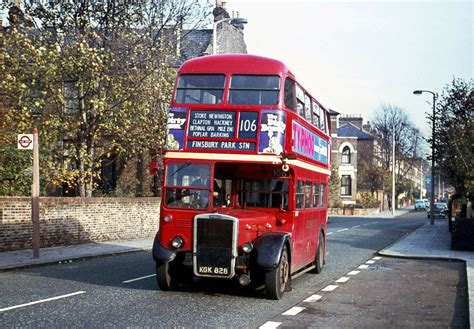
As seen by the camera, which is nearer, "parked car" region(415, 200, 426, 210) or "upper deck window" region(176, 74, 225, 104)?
"upper deck window" region(176, 74, 225, 104)

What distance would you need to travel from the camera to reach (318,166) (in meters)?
16.1

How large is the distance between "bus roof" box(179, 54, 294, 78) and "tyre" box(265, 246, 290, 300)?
3.41m

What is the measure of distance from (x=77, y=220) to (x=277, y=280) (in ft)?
41.7

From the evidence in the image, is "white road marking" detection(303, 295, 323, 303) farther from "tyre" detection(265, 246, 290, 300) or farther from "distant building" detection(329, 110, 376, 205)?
"distant building" detection(329, 110, 376, 205)

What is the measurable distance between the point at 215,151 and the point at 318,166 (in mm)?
4625

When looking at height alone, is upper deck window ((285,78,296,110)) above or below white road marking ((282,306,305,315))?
above

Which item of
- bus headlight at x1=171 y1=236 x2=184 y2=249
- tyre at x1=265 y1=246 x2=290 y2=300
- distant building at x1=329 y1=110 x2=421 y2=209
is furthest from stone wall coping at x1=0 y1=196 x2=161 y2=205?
distant building at x1=329 y1=110 x2=421 y2=209

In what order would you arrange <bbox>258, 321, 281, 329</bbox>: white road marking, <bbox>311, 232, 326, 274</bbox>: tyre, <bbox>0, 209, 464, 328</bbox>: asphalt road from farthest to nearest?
<bbox>311, 232, 326, 274</bbox>: tyre → <bbox>0, 209, 464, 328</bbox>: asphalt road → <bbox>258, 321, 281, 329</bbox>: white road marking

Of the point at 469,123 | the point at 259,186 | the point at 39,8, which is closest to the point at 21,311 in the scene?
the point at 259,186

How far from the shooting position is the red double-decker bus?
456 inches

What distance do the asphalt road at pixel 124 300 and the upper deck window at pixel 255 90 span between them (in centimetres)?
361

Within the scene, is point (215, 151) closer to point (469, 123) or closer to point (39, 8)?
point (39, 8)

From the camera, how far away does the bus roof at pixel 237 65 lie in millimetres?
12688

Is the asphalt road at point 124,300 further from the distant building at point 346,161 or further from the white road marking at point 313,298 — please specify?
the distant building at point 346,161
